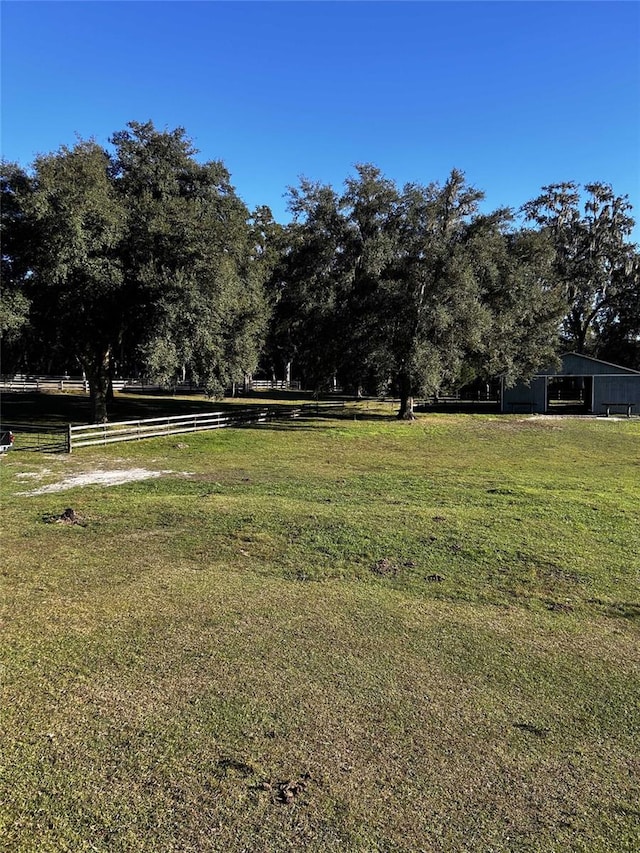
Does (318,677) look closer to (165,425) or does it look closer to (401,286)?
(165,425)

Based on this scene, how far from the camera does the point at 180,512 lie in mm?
9711

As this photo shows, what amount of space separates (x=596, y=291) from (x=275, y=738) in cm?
5551

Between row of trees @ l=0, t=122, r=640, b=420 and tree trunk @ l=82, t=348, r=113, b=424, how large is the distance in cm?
8

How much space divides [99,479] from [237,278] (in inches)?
533

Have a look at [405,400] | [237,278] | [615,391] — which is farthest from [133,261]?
[615,391]

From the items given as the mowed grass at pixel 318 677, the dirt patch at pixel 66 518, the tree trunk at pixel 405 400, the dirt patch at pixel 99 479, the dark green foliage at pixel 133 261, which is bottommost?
the mowed grass at pixel 318 677

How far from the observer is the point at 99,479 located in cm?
1284

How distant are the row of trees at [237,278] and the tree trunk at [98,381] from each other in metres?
0.08

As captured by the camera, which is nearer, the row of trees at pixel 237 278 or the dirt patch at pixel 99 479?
the dirt patch at pixel 99 479

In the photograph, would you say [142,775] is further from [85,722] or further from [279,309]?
[279,309]

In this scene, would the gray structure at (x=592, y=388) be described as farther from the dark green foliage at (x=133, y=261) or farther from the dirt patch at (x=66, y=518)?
the dirt patch at (x=66, y=518)

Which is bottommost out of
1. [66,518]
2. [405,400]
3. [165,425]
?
[66,518]

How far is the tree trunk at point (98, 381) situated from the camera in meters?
23.5

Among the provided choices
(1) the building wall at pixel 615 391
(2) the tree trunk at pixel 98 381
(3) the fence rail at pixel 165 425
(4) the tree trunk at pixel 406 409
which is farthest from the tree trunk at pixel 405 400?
(2) the tree trunk at pixel 98 381
